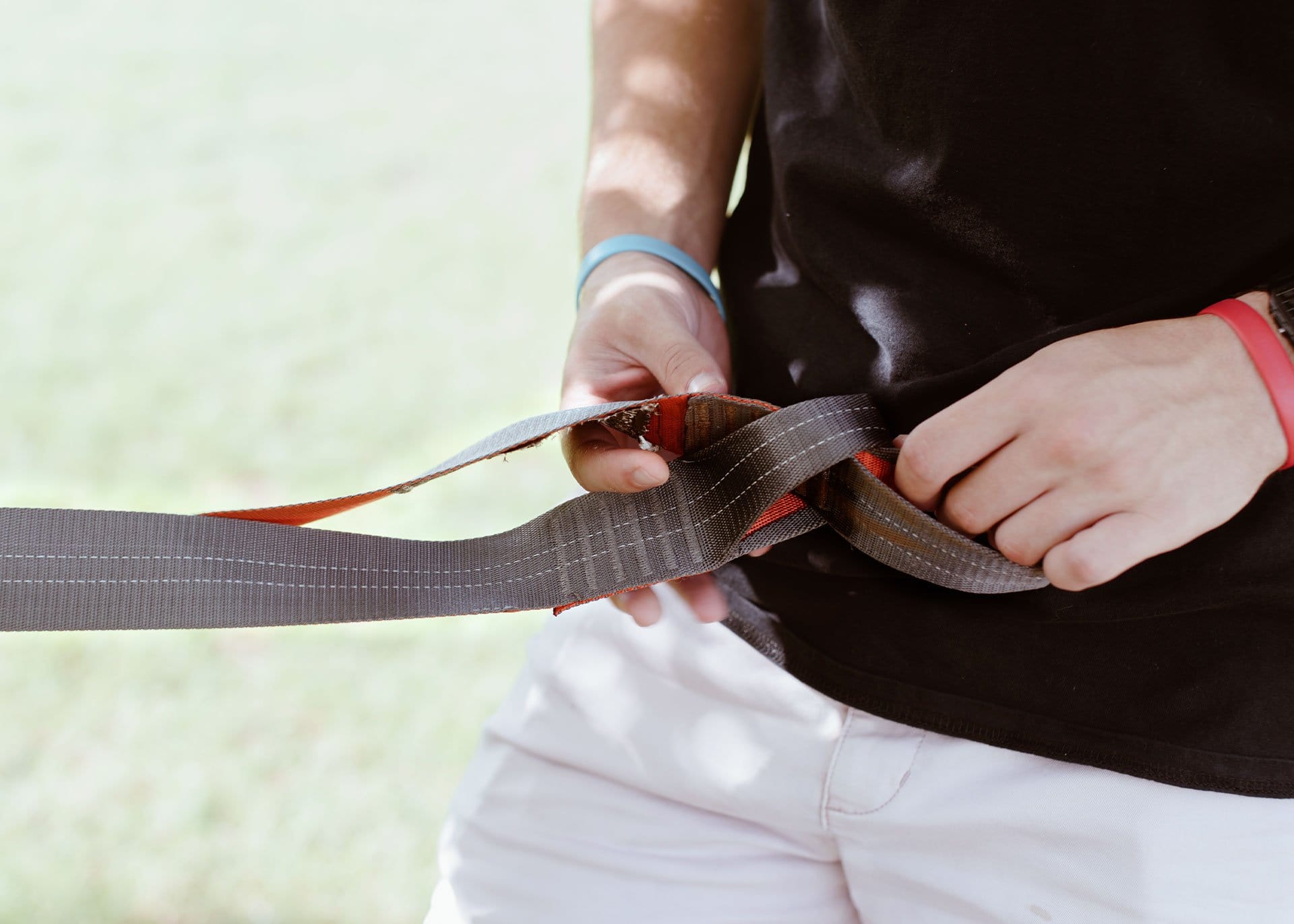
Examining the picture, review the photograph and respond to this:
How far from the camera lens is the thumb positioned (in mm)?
1112

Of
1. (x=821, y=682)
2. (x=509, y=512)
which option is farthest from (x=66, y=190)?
(x=821, y=682)

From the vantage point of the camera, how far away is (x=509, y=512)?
3027 mm

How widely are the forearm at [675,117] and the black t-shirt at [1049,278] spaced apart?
261mm

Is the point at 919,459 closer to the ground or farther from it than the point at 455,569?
farther from it

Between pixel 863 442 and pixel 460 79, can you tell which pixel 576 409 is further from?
pixel 460 79

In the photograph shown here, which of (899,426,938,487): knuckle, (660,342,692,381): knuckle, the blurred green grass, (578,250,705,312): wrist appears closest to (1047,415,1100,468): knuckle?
(899,426,938,487): knuckle

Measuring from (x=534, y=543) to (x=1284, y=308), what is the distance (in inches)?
29.5

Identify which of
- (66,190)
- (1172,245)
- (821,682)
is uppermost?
(1172,245)

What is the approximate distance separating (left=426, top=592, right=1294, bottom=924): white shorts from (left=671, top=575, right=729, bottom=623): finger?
58 millimetres

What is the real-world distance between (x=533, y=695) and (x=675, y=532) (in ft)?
1.27

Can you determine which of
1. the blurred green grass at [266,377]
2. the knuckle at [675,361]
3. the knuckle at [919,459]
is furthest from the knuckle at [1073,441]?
the blurred green grass at [266,377]

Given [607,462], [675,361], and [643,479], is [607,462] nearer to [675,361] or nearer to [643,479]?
[643,479]

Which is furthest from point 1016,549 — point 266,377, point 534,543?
point 266,377

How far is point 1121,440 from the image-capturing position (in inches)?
35.3
